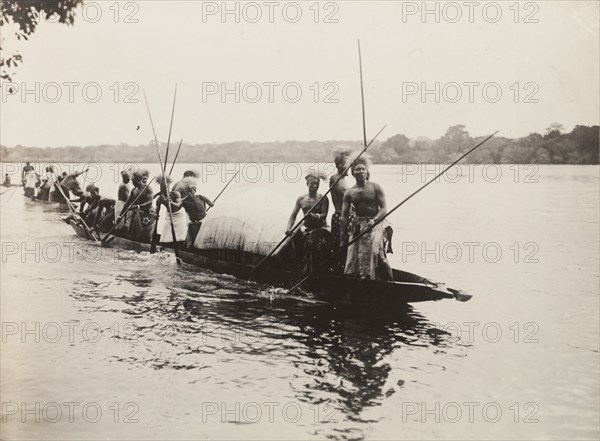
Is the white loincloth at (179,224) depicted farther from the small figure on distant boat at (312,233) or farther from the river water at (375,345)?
the river water at (375,345)

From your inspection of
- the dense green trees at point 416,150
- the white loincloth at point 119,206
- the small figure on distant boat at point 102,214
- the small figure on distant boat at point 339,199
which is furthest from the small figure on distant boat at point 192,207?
the small figure on distant boat at point 339,199

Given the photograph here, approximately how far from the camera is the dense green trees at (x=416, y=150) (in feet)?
16.7

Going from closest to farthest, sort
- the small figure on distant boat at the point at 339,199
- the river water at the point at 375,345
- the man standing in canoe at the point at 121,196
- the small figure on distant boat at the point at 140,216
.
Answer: the river water at the point at 375,345
the small figure on distant boat at the point at 339,199
the man standing in canoe at the point at 121,196
the small figure on distant boat at the point at 140,216

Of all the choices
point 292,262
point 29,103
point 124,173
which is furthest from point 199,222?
point 29,103

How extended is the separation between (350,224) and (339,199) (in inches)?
15.0

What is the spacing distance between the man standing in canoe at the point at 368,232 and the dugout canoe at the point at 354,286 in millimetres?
119

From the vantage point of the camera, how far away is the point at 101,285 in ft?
20.4

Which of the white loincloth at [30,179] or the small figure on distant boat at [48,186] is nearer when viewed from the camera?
the white loincloth at [30,179]

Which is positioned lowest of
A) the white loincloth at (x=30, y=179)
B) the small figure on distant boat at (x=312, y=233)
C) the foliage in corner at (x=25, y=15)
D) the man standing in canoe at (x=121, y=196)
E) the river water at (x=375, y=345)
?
the river water at (x=375, y=345)

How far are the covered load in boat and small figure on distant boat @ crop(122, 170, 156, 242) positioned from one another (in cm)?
133

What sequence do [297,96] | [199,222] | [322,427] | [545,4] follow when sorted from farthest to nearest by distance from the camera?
[199,222] → [297,96] → [545,4] → [322,427]

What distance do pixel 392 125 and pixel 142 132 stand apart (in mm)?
2203

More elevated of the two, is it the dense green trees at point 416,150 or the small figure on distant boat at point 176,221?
the dense green trees at point 416,150

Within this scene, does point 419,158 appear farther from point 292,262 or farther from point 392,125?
point 292,262
